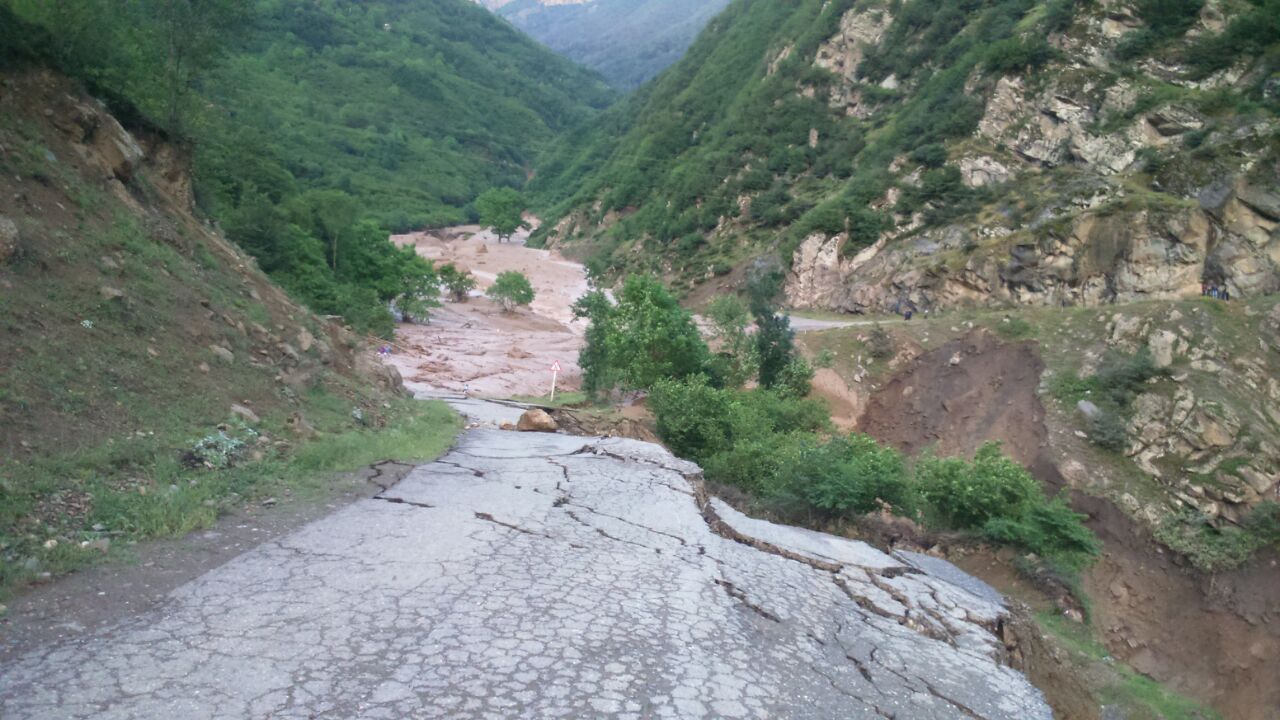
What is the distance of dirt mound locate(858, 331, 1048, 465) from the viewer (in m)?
21.6

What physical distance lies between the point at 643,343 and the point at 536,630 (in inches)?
654

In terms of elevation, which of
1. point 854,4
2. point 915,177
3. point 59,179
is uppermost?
point 854,4

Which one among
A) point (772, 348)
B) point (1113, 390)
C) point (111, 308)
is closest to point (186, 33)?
point (111, 308)

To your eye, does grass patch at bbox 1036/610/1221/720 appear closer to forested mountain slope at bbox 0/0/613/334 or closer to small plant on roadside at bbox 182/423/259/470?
small plant on roadside at bbox 182/423/259/470

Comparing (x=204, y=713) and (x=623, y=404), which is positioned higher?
(x=204, y=713)

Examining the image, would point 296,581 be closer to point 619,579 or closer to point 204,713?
point 204,713

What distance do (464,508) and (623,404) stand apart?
48.2ft

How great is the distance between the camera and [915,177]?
Answer: 128 ft

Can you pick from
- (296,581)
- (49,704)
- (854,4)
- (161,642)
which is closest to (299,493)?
(296,581)

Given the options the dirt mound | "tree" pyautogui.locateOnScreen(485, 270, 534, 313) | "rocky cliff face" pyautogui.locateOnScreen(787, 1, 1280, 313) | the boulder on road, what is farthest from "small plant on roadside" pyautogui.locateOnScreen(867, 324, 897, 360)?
"tree" pyautogui.locateOnScreen(485, 270, 534, 313)

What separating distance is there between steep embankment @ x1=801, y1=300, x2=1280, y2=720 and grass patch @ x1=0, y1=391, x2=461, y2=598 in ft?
41.0

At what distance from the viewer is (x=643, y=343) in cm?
2084

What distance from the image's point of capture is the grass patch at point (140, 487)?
15.2 ft

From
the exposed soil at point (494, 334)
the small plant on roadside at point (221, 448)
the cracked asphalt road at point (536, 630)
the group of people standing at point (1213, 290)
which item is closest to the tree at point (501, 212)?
the exposed soil at point (494, 334)
